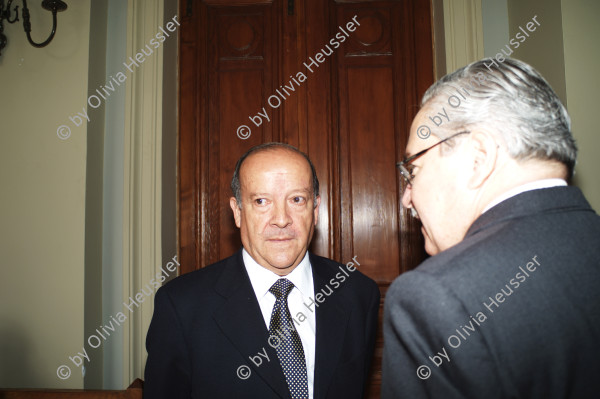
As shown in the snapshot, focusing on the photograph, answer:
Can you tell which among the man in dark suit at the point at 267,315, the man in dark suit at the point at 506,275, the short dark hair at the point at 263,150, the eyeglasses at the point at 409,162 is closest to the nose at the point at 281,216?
the man in dark suit at the point at 267,315

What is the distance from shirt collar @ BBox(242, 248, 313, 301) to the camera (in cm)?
131

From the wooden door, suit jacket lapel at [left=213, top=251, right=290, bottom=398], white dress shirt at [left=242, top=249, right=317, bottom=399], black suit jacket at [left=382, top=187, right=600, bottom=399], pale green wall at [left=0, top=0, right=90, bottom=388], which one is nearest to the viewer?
black suit jacket at [left=382, top=187, right=600, bottom=399]

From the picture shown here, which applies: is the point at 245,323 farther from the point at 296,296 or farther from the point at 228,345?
the point at 296,296

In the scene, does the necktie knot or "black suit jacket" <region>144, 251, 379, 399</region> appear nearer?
"black suit jacket" <region>144, 251, 379, 399</region>

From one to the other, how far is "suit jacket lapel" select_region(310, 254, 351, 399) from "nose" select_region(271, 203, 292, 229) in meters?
0.27

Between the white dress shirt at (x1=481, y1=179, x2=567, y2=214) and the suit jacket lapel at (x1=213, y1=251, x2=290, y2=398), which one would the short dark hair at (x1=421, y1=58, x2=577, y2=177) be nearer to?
the white dress shirt at (x1=481, y1=179, x2=567, y2=214)

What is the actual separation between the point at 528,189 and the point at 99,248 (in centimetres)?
192

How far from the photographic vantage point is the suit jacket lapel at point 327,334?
1182mm

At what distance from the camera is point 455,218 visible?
0.72m

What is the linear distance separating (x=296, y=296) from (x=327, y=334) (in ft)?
0.55

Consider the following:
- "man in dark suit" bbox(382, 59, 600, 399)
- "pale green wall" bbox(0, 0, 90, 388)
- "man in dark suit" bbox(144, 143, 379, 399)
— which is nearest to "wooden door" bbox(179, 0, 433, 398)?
"pale green wall" bbox(0, 0, 90, 388)

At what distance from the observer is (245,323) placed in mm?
1221

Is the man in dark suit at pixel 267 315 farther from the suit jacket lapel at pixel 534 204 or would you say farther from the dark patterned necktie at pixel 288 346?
the suit jacket lapel at pixel 534 204

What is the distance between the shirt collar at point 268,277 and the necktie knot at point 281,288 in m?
0.02
